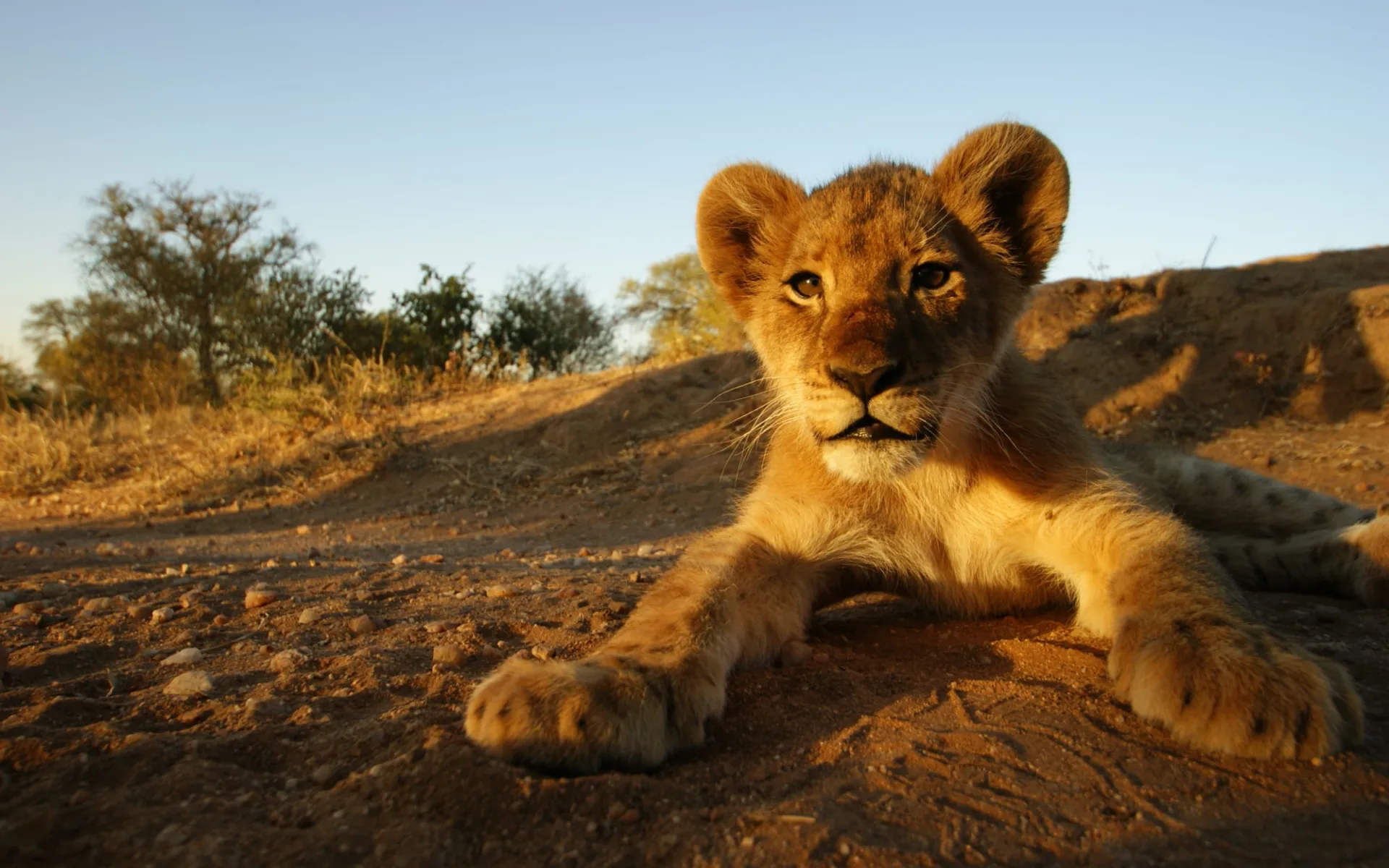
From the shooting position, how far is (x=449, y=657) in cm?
288

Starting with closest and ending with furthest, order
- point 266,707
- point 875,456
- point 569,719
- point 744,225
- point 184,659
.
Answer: point 569,719
point 266,707
point 184,659
point 875,456
point 744,225

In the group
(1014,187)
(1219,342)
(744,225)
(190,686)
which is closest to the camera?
(190,686)

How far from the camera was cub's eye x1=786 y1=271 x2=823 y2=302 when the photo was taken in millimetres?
3625

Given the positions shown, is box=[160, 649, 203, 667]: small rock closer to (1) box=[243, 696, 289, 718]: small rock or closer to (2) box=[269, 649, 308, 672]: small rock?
(2) box=[269, 649, 308, 672]: small rock

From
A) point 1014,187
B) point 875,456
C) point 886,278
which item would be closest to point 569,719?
point 875,456

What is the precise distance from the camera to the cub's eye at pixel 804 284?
143 inches

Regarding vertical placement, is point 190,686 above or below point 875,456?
below

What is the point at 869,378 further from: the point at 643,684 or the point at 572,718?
the point at 572,718

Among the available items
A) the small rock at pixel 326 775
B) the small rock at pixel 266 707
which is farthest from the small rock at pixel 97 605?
the small rock at pixel 326 775

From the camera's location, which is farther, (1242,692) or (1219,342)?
(1219,342)

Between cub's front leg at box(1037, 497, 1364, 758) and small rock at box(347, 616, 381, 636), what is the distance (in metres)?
2.41

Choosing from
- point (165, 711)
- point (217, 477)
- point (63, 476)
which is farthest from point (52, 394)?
point (165, 711)

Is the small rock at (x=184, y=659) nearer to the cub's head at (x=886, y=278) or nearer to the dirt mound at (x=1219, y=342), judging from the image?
the cub's head at (x=886, y=278)

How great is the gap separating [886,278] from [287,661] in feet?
7.70
